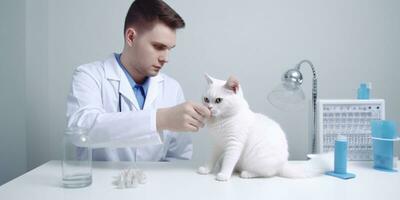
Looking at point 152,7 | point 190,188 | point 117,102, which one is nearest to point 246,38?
point 152,7

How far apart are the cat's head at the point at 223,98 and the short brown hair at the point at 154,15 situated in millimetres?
368

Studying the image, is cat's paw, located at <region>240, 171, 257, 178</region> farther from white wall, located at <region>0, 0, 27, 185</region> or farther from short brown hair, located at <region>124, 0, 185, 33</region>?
white wall, located at <region>0, 0, 27, 185</region>

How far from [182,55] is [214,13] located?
27cm

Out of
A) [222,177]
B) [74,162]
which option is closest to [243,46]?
[222,177]

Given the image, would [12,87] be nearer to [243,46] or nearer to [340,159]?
[243,46]

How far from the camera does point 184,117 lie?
2.81 ft

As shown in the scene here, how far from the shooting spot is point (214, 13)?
5.17ft

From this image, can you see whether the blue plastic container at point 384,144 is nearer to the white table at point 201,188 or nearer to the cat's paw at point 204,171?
the white table at point 201,188

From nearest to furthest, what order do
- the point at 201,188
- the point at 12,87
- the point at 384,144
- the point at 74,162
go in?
the point at 201,188 < the point at 74,162 < the point at 384,144 < the point at 12,87

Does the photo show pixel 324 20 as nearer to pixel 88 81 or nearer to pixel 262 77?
pixel 262 77

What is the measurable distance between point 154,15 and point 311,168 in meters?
0.74

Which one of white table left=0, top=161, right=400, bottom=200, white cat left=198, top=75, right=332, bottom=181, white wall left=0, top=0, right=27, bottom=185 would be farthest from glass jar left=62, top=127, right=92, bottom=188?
white wall left=0, top=0, right=27, bottom=185

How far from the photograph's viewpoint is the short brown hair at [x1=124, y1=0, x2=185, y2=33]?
109 cm

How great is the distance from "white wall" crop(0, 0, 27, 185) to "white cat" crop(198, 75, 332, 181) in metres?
1.09
